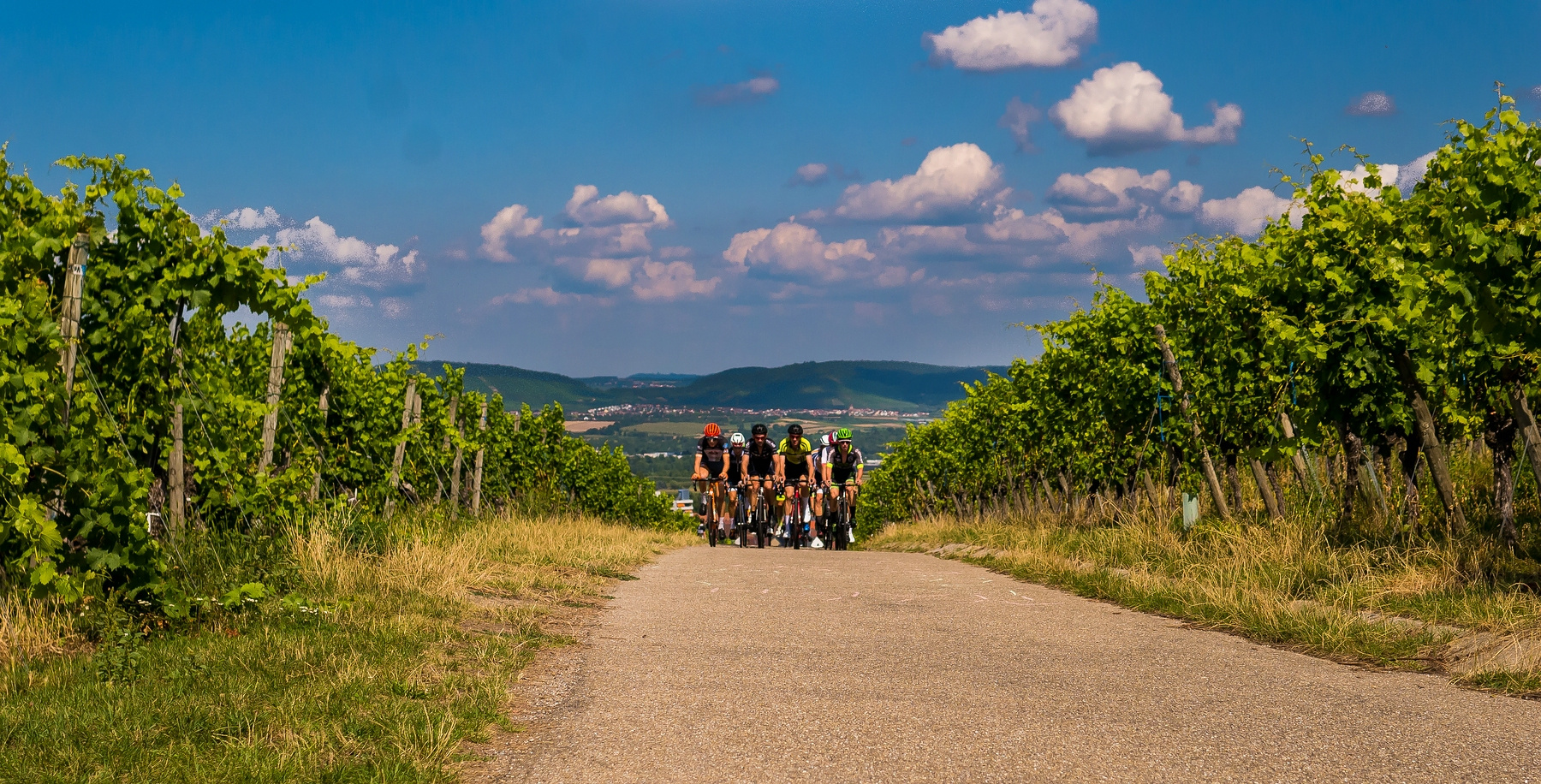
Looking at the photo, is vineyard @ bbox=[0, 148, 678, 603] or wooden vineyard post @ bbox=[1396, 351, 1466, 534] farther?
wooden vineyard post @ bbox=[1396, 351, 1466, 534]

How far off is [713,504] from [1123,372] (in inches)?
283

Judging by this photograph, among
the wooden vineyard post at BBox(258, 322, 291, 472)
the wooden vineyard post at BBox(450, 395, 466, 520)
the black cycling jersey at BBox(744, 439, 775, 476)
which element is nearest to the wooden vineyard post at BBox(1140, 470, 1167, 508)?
the black cycling jersey at BBox(744, 439, 775, 476)

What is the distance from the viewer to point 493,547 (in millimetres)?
10781

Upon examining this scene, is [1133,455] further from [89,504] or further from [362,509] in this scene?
[89,504]

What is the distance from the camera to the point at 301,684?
199 inches

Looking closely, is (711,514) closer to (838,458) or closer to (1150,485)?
(838,458)

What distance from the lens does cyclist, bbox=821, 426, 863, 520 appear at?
18578 mm

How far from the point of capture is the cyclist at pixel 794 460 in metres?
17.8

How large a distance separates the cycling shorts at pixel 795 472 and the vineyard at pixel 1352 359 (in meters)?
4.10

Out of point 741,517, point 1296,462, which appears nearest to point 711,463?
point 741,517

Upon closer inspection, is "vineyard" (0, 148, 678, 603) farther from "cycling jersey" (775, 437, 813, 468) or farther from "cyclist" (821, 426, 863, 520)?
"cyclist" (821, 426, 863, 520)

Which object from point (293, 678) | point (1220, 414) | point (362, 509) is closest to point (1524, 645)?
point (293, 678)

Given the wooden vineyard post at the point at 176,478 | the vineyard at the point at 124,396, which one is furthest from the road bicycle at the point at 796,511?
the wooden vineyard post at the point at 176,478

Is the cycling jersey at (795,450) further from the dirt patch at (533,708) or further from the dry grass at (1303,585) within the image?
the dirt patch at (533,708)
